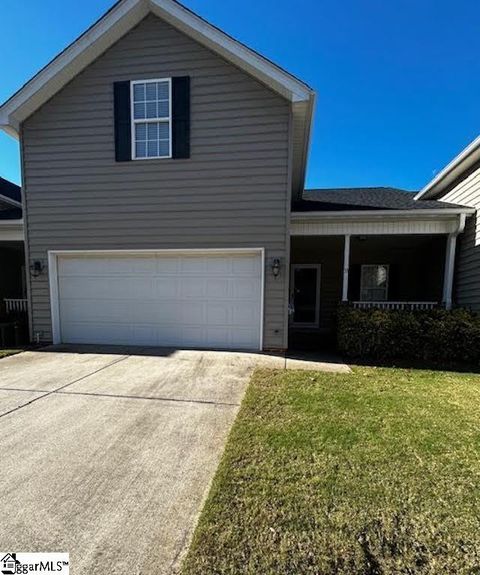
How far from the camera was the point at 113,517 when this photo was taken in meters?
2.12

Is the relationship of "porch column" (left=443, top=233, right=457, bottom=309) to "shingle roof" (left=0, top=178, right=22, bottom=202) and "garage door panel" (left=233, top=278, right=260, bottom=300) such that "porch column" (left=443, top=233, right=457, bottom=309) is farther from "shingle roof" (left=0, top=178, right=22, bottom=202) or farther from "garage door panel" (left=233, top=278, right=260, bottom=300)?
"shingle roof" (left=0, top=178, right=22, bottom=202)

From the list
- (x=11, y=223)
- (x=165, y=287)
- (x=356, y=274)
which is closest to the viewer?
(x=165, y=287)

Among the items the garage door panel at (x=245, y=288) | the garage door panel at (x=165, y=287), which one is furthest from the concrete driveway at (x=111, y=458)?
the garage door panel at (x=165, y=287)

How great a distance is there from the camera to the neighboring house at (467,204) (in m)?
6.76

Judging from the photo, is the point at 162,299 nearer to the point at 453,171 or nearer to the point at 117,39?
the point at 117,39

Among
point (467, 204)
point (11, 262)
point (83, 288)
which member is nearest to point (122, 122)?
point (83, 288)

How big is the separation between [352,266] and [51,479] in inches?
409

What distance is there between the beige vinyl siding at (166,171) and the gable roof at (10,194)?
372 cm

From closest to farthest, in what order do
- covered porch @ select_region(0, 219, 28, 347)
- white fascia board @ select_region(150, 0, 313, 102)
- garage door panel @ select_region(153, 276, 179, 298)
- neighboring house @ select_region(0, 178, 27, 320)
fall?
white fascia board @ select_region(150, 0, 313, 102)
garage door panel @ select_region(153, 276, 179, 298)
covered porch @ select_region(0, 219, 28, 347)
neighboring house @ select_region(0, 178, 27, 320)

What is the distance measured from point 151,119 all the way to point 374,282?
873cm

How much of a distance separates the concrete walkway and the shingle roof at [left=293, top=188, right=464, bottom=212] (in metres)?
4.53

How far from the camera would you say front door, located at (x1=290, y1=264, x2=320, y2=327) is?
11.0 metres

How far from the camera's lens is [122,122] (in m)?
6.90

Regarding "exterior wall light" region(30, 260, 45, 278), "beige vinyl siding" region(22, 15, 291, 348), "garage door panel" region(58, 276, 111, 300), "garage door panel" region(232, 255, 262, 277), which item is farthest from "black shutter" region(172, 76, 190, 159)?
"exterior wall light" region(30, 260, 45, 278)
